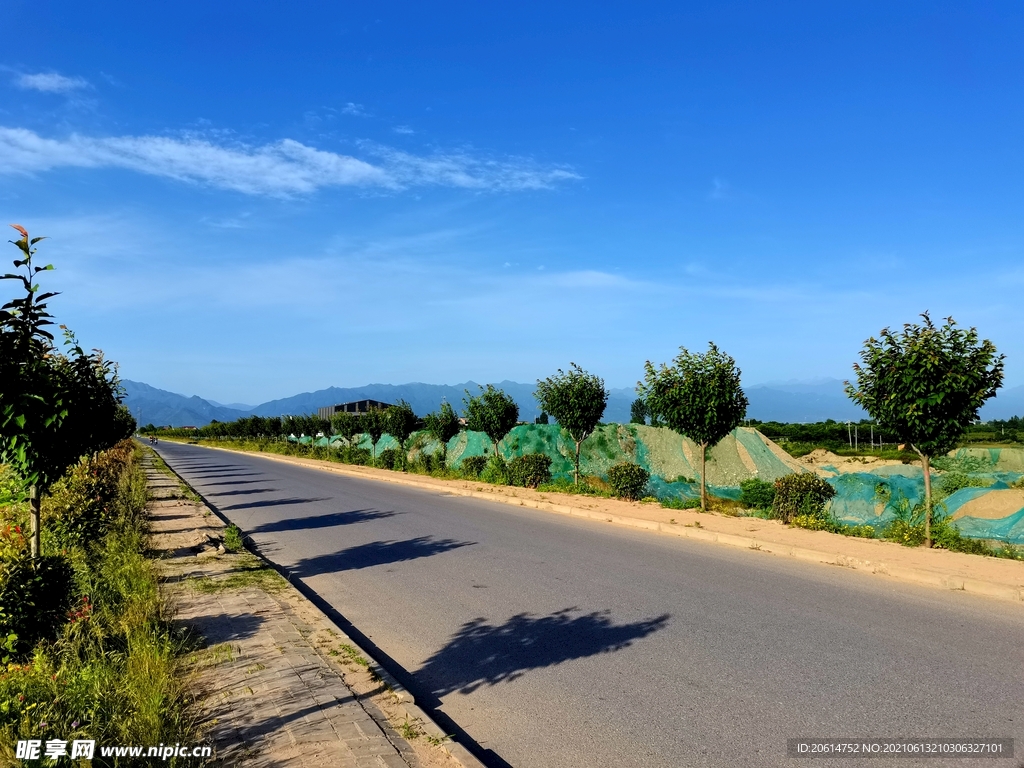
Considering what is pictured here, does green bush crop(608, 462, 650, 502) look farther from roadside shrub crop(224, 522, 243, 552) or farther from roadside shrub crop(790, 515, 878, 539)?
roadside shrub crop(224, 522, 243, 552)

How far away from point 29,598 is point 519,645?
422 cm

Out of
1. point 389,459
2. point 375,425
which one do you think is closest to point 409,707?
point 389,459

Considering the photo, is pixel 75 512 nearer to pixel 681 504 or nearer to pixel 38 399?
pixel 38 399

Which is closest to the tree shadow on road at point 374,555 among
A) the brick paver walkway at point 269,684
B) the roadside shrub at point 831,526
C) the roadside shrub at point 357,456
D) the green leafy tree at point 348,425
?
the brick paver walkway at point 269,684

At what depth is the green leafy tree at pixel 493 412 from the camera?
89.7 ft

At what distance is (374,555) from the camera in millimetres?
11172

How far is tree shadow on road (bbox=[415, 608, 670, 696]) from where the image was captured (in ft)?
18.5

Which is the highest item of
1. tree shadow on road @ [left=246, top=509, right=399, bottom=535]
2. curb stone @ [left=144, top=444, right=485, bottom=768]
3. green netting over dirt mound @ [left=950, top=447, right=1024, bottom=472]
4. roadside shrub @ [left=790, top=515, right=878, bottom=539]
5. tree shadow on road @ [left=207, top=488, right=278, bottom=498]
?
green netting over dirt mound @ [left=950, top=447, right=1024, bottom=472]

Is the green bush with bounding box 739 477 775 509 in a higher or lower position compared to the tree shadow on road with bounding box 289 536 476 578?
higher

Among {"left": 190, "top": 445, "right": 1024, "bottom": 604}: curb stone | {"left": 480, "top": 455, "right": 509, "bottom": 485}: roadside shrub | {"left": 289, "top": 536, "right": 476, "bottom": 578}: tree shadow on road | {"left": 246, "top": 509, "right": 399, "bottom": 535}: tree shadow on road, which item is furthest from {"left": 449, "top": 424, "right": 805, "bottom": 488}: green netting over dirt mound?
{"left": 289, "top": 536, "right": 476, "bottom": 578}: tree shadow on road

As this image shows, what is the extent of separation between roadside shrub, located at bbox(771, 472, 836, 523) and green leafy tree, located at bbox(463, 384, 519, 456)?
14446 millimetres

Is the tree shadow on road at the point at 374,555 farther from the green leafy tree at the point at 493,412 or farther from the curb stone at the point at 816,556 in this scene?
the green leafy tree at the point at 493,412

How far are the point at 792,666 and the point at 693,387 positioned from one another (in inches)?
436

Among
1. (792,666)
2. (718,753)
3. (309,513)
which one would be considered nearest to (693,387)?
(309,513)
